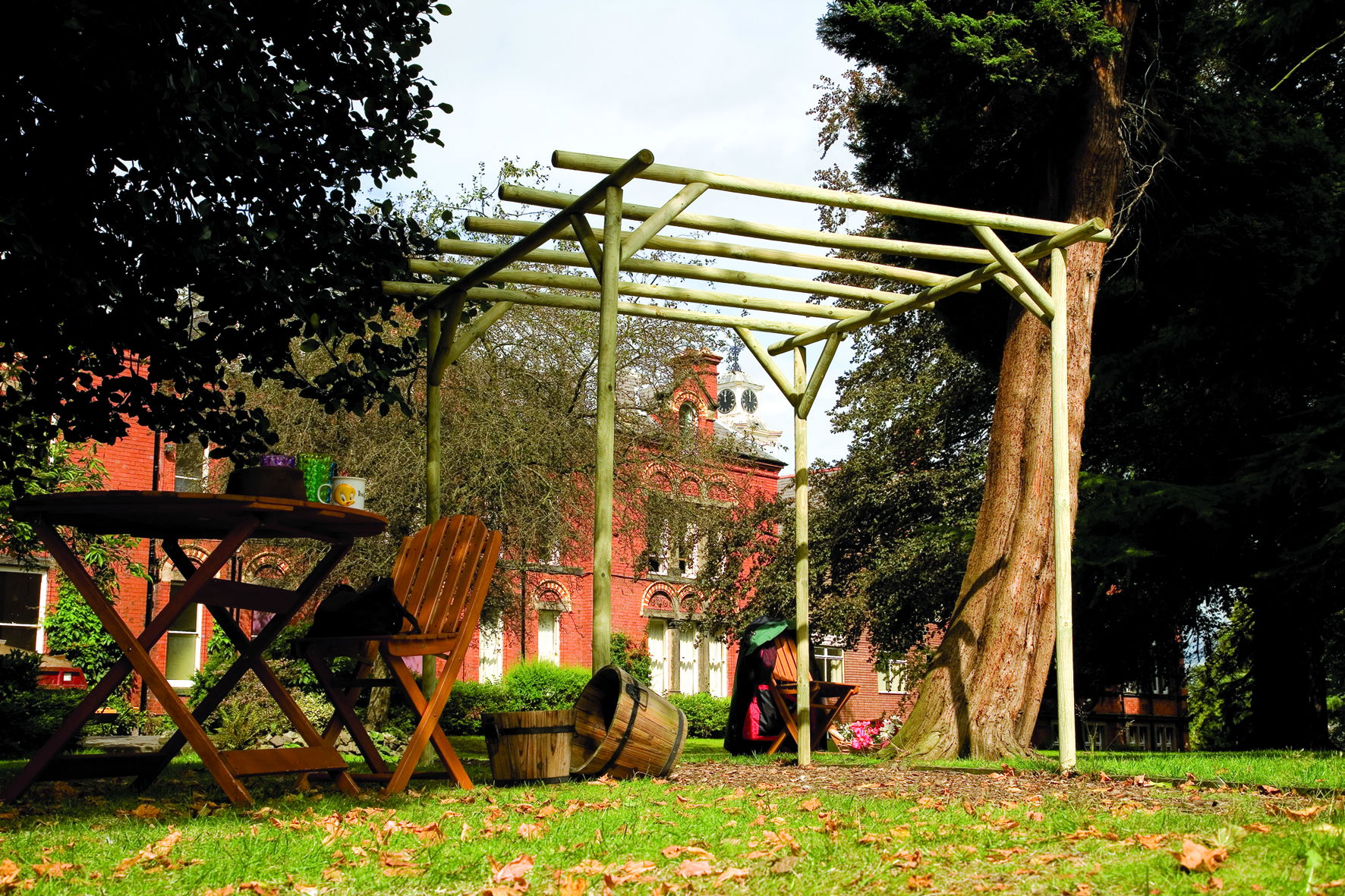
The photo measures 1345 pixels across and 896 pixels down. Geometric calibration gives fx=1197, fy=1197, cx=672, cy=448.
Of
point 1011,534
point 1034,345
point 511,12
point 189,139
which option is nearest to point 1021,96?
point 1034,345

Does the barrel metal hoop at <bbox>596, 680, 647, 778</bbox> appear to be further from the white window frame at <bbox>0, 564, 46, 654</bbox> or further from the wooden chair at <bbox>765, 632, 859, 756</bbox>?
the white window frame at <bbox>0, 564, 46, 654</bbox>

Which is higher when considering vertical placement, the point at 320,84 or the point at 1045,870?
the point at 320,84

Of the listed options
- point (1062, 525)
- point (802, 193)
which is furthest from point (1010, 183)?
point (802, 193)

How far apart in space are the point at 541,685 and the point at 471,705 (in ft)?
5.69

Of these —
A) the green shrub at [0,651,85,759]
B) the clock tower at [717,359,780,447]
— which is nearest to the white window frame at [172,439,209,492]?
the green shrub at [0,651,85,759]

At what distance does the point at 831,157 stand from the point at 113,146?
13509mm

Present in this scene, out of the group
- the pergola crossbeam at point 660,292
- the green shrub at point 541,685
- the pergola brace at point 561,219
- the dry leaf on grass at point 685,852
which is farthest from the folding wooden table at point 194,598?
the green shrub at point 541,685

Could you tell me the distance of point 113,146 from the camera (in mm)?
6828

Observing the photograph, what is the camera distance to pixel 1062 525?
22.8 feet

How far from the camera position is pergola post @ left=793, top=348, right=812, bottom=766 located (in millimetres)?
8008

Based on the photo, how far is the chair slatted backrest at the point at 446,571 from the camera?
5.63 meters

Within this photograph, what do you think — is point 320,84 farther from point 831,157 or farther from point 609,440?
point 831,157

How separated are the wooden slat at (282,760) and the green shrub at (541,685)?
18.6m

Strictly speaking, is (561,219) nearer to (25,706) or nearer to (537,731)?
(537,731)
